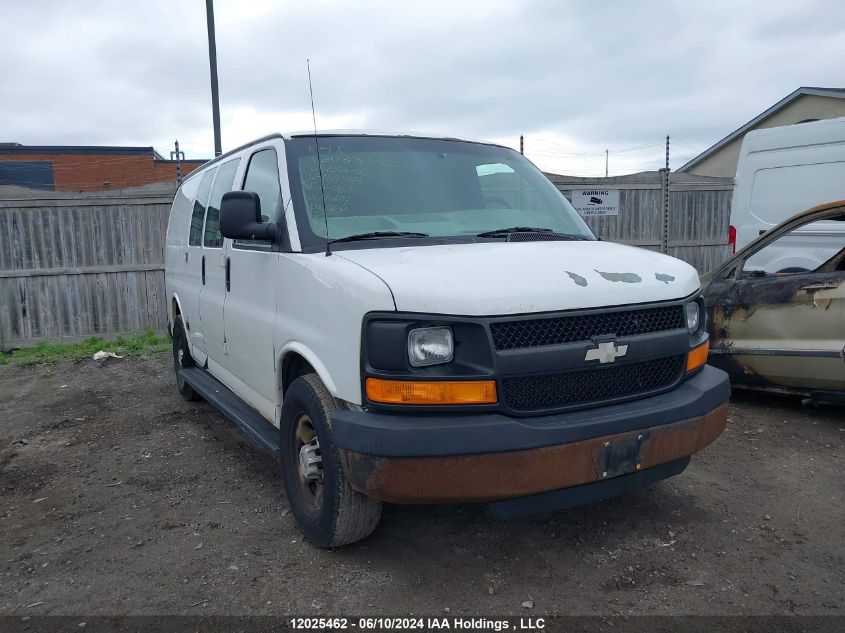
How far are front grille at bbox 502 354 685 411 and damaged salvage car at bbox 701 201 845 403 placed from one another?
7.67 ft

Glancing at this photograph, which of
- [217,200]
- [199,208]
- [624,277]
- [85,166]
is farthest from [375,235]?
[85,166]

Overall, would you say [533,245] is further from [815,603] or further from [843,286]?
[843,286]

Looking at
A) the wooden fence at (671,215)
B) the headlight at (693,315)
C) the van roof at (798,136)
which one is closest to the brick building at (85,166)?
the wooden fence at (671,215)

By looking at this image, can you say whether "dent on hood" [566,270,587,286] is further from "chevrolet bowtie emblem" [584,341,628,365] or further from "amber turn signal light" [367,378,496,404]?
"amber turn signal light" [367,378,496,404]

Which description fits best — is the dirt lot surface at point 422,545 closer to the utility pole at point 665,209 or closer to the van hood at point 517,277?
the van hood at point 517,277

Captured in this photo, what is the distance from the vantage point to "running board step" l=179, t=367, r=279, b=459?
3791 mm

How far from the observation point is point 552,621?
8.87 ft

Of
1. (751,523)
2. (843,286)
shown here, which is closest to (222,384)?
(751,523)

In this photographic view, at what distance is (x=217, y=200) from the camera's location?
4996mm

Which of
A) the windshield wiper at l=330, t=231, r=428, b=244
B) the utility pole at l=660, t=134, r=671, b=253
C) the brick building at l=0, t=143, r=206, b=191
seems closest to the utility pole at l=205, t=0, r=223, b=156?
the utility pole at l=660, t=134, r=671, b=253

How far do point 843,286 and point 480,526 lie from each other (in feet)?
10.4

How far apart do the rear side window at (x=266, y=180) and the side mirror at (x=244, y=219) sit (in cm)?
21

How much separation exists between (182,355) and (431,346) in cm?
413

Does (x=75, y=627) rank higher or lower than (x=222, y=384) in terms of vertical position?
lower
